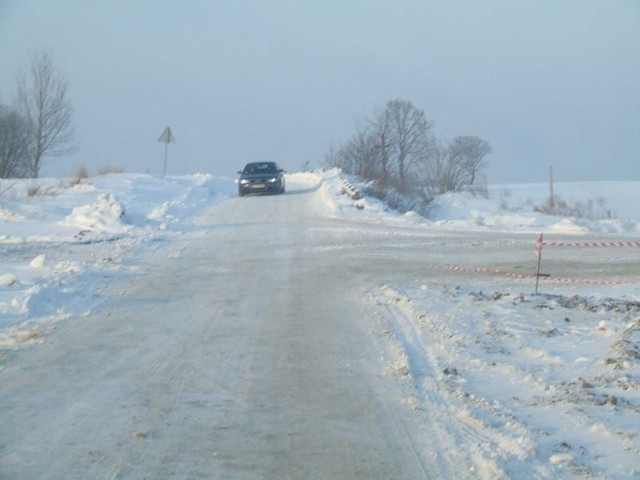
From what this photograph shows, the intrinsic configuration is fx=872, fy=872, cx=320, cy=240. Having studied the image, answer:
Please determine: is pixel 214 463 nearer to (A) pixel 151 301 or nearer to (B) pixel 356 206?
(A) pixel 151 301

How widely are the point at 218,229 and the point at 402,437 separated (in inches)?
733

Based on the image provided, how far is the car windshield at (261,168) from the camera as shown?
4116 cm

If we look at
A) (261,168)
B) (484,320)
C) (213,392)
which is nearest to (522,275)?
(484,320)


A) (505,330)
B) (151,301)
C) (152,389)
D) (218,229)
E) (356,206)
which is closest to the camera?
(152,389)

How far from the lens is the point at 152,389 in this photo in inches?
336

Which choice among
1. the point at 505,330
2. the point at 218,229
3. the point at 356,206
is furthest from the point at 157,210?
the point at 505,330

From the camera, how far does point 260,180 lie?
40094mm

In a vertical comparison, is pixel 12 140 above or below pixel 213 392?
above

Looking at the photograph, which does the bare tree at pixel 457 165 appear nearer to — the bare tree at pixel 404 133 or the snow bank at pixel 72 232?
the bare tree at pixel 404 133

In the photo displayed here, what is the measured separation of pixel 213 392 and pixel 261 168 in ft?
110

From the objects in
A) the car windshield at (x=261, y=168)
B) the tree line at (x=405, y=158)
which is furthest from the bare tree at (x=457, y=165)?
the car windshield at (x=261, y=168)

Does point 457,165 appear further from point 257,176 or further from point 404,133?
point 257,176

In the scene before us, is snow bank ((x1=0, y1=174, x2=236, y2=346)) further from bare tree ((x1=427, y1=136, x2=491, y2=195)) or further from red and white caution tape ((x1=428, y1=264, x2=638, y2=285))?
bare tree ((x1=427, y1=136, x2=491, y2=195))

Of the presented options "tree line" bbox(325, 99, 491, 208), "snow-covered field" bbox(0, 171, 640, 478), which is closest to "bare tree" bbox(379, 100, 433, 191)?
"tree line" bbox(325, 99, 491, 208)
